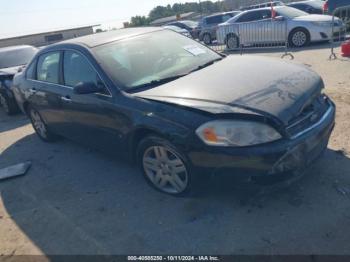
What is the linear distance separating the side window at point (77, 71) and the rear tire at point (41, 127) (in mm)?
1531

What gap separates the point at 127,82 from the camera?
3.93m

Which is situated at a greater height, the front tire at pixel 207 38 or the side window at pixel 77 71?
the side window at pixel 77 71

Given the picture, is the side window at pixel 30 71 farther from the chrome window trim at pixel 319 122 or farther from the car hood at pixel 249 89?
the chrome window trim at pixel 319 122

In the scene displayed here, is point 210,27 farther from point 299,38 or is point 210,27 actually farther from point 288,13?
point 299,38

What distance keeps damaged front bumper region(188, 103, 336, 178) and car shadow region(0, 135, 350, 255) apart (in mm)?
161

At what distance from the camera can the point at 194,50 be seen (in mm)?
4750

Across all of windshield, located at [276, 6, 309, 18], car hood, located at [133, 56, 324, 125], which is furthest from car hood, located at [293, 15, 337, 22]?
car hood, located at [133, 56, 324, 125]

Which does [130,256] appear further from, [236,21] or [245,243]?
[236,21]

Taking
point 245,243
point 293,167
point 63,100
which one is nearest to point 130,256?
point 245,243

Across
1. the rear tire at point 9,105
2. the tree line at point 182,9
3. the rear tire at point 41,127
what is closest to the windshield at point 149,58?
the rear tire at point 41,127

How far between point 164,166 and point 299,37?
1003 centimetres

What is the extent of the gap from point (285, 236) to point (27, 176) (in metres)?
3.67

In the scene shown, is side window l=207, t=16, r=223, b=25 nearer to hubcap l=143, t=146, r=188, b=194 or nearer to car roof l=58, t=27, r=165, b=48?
car roof l=58, t=27, r=165, b=48

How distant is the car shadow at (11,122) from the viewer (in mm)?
7782
